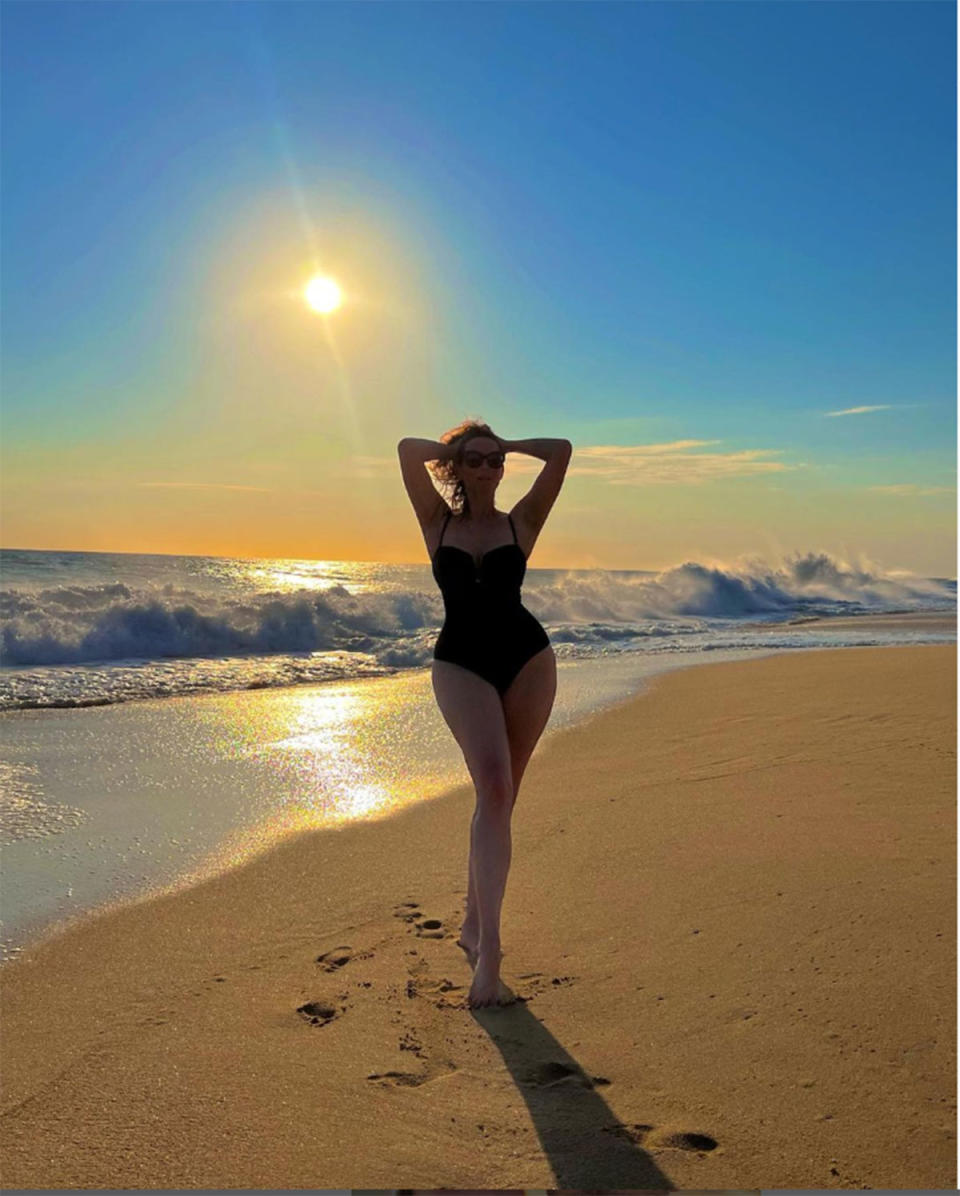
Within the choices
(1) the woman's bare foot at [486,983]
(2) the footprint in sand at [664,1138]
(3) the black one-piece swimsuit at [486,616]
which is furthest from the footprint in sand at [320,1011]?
(3) the black one-piece swimsuit at [486,616]

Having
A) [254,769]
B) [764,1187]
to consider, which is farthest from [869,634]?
[764,1187]

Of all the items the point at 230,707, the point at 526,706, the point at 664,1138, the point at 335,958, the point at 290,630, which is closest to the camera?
the point at 664,1138

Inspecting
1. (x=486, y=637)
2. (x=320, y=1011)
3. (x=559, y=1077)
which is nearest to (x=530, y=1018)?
(x=559, y=1077)

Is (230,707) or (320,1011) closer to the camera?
(320,1011)

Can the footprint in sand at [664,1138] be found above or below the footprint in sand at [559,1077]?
below

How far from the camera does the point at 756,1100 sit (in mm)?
2666

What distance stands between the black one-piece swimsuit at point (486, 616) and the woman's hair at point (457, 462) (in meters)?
0.25

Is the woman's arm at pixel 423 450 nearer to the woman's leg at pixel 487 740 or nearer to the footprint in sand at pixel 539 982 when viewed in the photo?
the woman's leg at pixel 487 740

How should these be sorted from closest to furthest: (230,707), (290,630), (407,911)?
1. (407,911)
2. (230,707)
3. (290,630)

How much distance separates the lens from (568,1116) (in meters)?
2.61

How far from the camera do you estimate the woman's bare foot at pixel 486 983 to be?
10.7ft

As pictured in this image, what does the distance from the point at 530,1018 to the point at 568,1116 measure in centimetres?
56

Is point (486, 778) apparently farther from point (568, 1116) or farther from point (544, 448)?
point (544, 448)

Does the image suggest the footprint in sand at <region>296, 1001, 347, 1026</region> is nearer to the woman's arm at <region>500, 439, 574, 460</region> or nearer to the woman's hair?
the woman's hair
